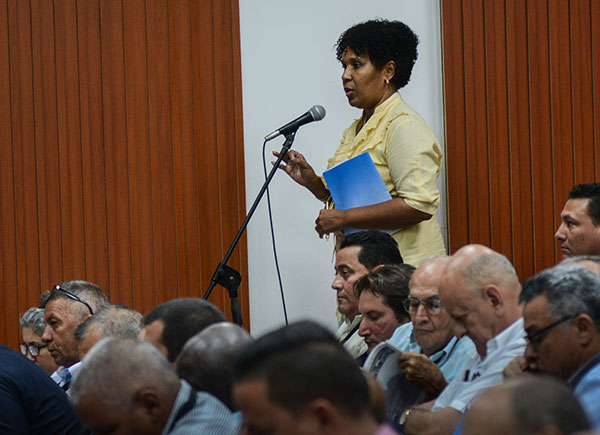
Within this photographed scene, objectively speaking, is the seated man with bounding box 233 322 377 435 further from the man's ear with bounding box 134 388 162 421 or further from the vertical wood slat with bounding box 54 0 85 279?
the vertical wood slat with bounding box 54 0 85 279

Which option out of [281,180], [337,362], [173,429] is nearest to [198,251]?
[281,180]

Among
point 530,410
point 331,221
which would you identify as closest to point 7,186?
point 331,221

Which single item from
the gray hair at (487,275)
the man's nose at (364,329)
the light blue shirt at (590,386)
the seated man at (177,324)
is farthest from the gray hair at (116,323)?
the light blue shirt at (590,386)

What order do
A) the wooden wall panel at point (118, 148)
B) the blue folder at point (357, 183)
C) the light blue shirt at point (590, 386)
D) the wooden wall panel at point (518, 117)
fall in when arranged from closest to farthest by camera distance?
1. the light blue shirt at point (590, 386)
2. the blue folder at point (357, 183)
3. the wooden wall panel at point (518, 117)
4. the wooden wall panel at point (118, 148)

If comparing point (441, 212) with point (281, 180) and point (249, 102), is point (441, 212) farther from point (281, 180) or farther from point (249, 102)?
point (249, 102)

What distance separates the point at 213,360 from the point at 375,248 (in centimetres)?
153

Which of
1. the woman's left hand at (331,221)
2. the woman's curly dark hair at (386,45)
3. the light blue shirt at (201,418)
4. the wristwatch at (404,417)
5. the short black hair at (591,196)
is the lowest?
the wristwatch at (404,417)

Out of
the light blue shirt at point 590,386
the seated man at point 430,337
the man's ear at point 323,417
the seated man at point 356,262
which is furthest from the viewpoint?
the seated man at point 356,262

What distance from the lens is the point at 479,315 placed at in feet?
7.73

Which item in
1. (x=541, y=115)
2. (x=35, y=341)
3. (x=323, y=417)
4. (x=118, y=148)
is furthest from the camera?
(x=118, y=148)

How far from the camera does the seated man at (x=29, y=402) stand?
2582 mm

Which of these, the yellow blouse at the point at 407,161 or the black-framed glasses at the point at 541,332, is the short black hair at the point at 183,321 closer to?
the black-framed glasses at the point at 541,332

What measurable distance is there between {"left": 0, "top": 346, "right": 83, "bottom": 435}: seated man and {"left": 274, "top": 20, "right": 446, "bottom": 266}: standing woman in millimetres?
1310

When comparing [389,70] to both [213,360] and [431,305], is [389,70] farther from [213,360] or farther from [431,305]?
[213,360]
